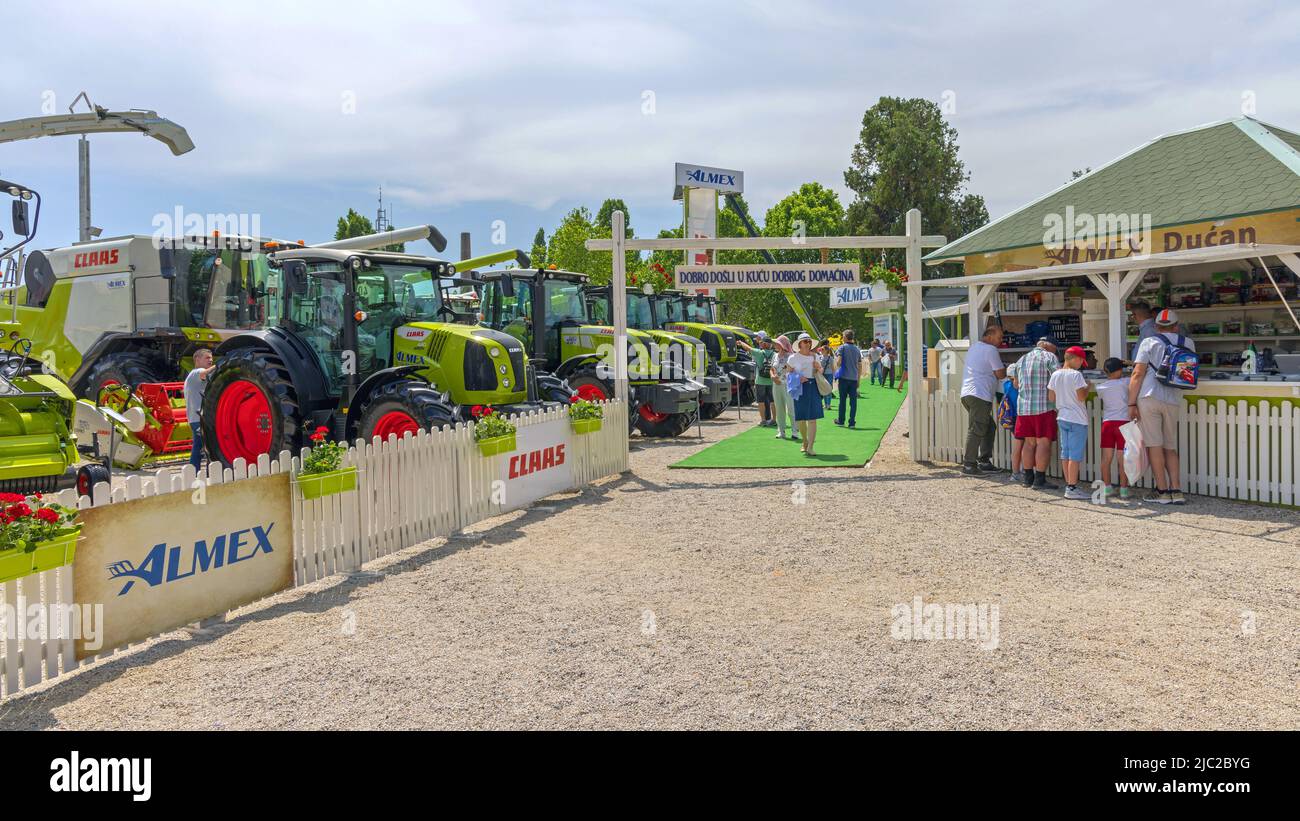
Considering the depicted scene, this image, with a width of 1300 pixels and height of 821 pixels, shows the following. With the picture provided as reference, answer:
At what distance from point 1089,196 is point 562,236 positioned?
44275 millimetres

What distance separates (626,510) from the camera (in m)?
9.39

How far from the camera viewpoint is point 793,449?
45.5 ft

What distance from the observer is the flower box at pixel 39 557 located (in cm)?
419

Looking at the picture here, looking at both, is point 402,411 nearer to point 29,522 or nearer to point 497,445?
point 497,445

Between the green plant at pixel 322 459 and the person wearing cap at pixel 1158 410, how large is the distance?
7.50m

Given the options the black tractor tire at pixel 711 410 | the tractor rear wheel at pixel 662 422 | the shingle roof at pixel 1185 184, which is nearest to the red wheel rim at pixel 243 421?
the tractor rear wheel at pixel 662 422

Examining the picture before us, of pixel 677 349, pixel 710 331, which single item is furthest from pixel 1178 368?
pixel 710 331

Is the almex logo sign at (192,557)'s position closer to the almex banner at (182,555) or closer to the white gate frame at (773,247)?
the almex banner at (182,555)

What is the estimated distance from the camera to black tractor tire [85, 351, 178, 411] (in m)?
13.6

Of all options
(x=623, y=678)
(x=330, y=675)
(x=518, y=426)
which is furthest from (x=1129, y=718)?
(x=518, y=426)

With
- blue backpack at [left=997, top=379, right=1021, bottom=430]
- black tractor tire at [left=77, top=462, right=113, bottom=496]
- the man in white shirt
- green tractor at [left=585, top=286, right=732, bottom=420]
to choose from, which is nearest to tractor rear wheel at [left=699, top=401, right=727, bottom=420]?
green tractor at [left=585, top=286, right=732, bottom=420]

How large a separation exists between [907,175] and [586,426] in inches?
1661

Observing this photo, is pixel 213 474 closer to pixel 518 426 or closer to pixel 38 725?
pixel 38 725

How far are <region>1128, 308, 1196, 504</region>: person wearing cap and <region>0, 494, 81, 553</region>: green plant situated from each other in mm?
8999
